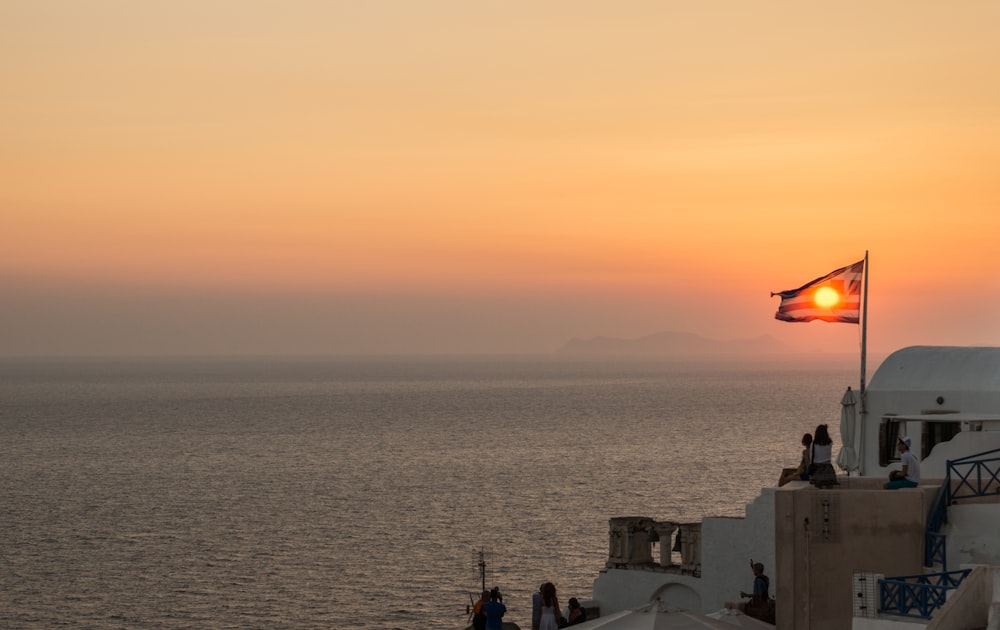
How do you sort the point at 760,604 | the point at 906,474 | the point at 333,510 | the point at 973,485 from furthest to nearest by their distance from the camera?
the point at 333,510, the point at 760,604, the point at 973,485, the point at 906,474

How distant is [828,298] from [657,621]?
41.3 feet

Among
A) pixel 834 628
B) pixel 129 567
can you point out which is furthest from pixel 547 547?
pixel 834 628

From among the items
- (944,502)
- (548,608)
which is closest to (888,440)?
(944,502)

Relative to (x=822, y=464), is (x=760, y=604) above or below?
below

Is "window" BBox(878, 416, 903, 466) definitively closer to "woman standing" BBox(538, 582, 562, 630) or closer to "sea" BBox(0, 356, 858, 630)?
"sea" BBox(0, 356, 858, 630)

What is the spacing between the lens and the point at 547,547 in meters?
64.0

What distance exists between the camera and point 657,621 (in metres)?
22.8

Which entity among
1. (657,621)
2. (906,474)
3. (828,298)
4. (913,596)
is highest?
(828,298)

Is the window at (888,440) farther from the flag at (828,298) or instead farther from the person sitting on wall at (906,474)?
the person sitting on wall at (906,474)

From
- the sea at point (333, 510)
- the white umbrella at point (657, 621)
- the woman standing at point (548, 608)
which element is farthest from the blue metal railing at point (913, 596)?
the sea at point (333, 510)

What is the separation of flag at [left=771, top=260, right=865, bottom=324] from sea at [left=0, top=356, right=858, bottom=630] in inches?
376

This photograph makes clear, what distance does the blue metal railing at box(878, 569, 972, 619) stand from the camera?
1823 centimetres

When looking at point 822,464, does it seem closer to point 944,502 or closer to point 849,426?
point 944,502

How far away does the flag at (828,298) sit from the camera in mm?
32812
